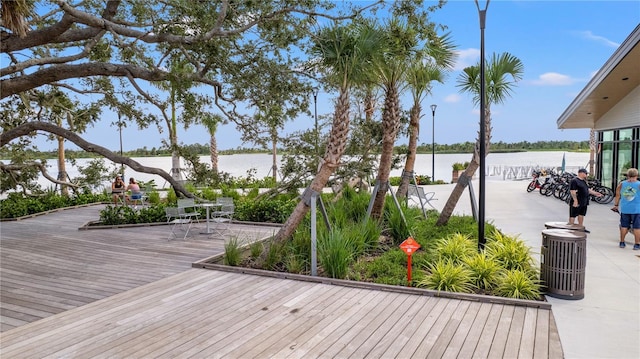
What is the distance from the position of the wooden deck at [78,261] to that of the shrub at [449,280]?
3764 mm

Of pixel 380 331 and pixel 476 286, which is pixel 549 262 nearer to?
pixel 476 286

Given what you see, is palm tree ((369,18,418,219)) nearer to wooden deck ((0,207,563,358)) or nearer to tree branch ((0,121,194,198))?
wooden deck ((0,207,563,358))

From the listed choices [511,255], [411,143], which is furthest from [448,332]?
[411,143]

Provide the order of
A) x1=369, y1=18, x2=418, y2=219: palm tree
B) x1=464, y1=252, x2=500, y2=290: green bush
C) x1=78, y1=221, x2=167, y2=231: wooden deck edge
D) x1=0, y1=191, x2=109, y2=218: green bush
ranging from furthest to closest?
x1=0, y1=191, x2=109, y2=218: green bush → x1=78, y1=221, x2=167, y2=231: wooden deck edge → x1=369, y1=18, x2=418, y2=219: palm tree → x1=464, y1=252, x2=500, y2=290: green bush

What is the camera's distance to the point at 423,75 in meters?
10.3

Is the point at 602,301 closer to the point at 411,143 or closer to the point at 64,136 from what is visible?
the point at 411,143

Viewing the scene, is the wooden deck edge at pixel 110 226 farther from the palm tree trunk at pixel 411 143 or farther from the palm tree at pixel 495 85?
the palm tree at pixel 495 85

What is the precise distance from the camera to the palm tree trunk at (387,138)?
8492mm

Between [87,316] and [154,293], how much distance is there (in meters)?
0.86

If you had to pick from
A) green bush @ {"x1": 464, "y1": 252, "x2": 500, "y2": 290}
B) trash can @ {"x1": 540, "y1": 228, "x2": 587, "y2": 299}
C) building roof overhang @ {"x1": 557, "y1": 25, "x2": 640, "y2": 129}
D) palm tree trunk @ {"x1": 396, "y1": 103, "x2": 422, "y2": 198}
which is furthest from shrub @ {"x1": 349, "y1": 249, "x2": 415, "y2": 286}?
building roof overhang @ {"x1": 557, "y1": 25, "x2": 640, "y2": 129}

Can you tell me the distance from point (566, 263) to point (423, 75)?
6.51m

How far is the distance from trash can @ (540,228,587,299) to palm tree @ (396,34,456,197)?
4.91 m

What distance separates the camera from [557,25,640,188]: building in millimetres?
11711

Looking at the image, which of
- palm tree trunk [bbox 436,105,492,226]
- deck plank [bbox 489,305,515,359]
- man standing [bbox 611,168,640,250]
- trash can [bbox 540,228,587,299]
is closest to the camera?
deck plank [bbox 489,305,515,359]
